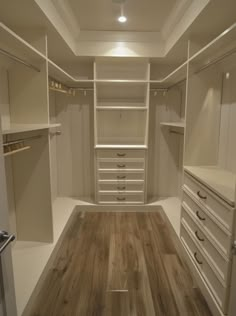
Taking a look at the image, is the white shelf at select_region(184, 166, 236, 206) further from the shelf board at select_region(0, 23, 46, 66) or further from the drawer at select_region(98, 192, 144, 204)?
the shelf board at select_region(0, 23, 46, 66)

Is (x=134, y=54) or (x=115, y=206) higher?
(x=134, y=54)

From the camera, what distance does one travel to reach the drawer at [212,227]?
140 centimetres

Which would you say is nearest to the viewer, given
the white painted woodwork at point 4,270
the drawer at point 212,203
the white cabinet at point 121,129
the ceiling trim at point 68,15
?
the white painted woodwork at point 4,270

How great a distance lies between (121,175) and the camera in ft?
10.8

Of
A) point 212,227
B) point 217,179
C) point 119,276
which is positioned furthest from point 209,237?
point 119,276

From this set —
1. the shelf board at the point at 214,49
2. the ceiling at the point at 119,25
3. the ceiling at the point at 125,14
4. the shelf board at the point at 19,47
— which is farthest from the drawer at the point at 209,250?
the ceiling at the point at 125,14

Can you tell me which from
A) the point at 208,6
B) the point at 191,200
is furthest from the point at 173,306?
the point at 208,6

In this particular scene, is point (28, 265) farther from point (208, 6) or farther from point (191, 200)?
point (208, 6)

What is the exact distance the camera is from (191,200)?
82.9 inches

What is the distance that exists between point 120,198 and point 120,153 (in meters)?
0.70

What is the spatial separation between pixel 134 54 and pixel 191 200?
2055 millimetres

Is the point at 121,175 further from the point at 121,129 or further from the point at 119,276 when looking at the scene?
the point at 119,276

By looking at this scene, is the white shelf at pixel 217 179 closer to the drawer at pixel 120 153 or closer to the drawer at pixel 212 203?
the drawer at pixel 212 203

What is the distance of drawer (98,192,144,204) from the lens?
3.36m
